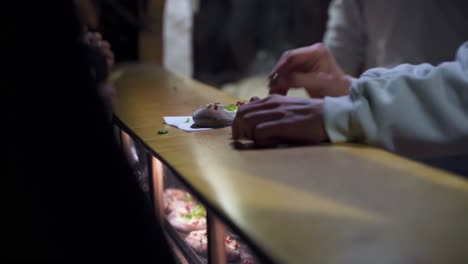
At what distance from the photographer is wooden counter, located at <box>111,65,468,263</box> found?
0.54m

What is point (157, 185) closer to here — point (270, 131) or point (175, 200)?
point (175, 200)

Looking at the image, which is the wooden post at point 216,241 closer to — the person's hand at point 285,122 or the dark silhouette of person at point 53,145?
the person's hand at point 285,122

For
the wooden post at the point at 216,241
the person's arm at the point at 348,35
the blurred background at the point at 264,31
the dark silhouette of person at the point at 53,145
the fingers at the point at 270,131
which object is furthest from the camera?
the person's arm at the point at 348,35

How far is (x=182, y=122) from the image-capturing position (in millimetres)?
1198

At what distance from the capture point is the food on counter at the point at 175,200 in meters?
1.25

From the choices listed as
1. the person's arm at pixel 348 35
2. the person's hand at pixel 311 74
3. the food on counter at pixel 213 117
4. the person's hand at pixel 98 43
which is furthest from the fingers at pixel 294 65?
the person's arm at pixel 348 35

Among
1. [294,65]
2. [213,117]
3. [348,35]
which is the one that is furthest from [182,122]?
[348,35]

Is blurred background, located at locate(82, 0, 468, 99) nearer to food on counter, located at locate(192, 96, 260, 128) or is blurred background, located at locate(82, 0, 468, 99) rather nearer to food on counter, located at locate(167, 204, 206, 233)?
food on counter, located at locate(192, 96, 260, 128)

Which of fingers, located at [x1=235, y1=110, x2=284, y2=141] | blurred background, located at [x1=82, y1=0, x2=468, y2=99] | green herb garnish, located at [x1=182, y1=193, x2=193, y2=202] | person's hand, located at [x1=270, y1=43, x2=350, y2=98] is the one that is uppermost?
blurred background, located at [x1=82, y1=0, x2=468, y2=99]

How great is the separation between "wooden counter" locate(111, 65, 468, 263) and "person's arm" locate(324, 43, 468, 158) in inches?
1.8

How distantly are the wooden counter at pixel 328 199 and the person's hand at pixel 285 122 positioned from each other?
0.09 ft

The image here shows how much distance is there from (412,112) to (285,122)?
0.24 metres

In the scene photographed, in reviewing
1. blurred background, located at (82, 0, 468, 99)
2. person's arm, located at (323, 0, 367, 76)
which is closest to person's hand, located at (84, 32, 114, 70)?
blurred background, located at (82, 0, 468, 99)

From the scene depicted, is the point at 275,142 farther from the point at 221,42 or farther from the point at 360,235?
the point at 221,42
